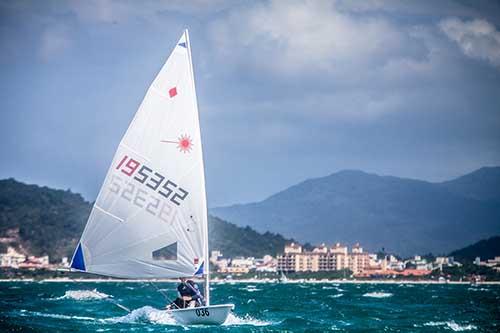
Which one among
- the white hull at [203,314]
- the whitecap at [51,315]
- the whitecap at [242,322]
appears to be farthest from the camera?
the whitecap at [51,315]

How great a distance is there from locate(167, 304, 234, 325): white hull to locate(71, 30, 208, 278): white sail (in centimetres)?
226

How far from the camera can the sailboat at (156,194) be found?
39625 mm

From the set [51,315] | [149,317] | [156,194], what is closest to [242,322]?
[149,317]

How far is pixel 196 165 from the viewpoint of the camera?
131 feet

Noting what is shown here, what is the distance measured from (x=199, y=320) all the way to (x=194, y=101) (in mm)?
9084

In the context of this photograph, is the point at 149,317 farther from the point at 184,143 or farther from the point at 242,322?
the point at 184,143

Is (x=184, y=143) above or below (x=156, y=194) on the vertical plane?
above

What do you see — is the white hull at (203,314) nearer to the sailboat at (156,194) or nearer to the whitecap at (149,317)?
the whitecap at (149,317)

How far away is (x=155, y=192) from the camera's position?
3994 centimetres

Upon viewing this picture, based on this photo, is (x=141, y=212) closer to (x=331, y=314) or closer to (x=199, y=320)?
(x=199, y=320)

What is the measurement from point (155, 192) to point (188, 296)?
456 centimetres

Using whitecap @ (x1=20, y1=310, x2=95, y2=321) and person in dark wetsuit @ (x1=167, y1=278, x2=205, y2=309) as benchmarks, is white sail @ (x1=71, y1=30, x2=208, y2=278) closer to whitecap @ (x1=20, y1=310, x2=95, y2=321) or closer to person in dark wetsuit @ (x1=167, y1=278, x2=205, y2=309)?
person in dark wetsuit @ (x1=167, y1=278, x2=205, y2=309)

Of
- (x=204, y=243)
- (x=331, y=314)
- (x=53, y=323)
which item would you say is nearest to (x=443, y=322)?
(x=331, y=314)

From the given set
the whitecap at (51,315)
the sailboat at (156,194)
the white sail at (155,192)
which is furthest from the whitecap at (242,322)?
the whitecap at (51,315)
